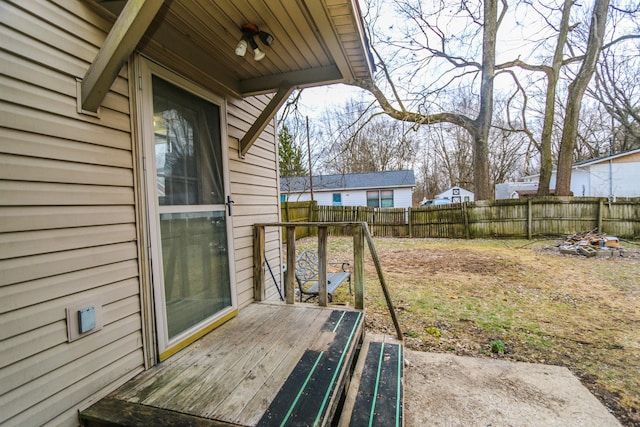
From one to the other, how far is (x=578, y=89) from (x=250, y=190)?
38.9 feet

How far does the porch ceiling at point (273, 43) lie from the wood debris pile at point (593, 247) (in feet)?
24.2

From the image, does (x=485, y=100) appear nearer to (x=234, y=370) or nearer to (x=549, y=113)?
(x=549, y=113)

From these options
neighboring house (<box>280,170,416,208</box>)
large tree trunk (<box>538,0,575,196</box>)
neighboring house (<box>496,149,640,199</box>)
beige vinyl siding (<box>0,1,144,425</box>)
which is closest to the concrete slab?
beige vinyl siding (<box>0,1,144,425</box>)

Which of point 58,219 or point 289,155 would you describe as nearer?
point 58,219

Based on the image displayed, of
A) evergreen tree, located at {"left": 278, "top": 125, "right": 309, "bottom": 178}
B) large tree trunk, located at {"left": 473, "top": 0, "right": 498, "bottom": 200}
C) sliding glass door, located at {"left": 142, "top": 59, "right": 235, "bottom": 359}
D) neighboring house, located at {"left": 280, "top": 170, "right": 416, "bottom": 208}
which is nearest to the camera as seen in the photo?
sliding glass door, located at {"left": 142, "top": 59, "right": 235, "bottom": 359}

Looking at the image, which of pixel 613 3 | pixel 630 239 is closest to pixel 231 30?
pixel 630 239

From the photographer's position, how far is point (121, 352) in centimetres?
173

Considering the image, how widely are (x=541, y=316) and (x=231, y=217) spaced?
3.87 meters

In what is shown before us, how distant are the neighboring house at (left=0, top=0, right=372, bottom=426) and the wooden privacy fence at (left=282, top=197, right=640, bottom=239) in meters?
9.03

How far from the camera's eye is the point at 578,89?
970cm

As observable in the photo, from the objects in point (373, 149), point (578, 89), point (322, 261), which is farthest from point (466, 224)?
point (373, 149)

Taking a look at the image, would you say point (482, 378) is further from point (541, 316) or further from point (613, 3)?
point (613, 3)

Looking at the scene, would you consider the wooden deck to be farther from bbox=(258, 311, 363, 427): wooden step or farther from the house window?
the house window

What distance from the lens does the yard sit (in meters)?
2.63
